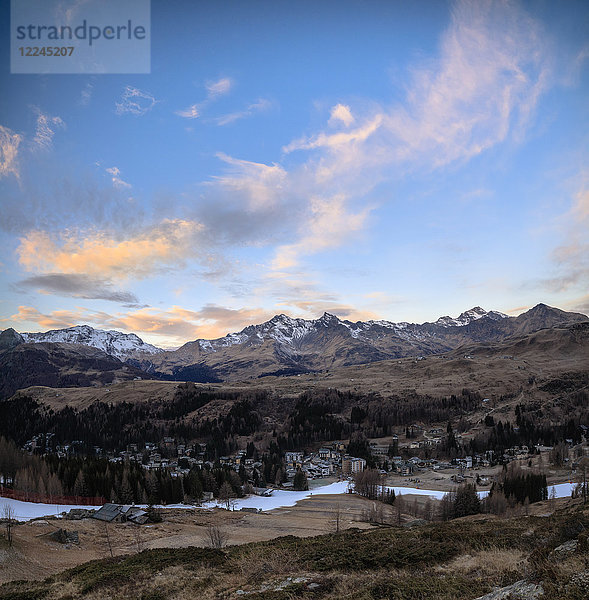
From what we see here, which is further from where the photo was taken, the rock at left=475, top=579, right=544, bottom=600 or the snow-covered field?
the snow-covered field

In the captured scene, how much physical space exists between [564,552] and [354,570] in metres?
11.8

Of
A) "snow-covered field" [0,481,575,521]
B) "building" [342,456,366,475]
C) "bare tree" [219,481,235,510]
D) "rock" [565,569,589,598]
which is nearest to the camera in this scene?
"rock" [565,569,589,598]

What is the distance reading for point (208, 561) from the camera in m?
31.3

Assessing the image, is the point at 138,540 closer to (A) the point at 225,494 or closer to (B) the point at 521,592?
(B) the point at 521,592

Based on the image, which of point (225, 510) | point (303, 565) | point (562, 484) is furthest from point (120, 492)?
point (562, 484)

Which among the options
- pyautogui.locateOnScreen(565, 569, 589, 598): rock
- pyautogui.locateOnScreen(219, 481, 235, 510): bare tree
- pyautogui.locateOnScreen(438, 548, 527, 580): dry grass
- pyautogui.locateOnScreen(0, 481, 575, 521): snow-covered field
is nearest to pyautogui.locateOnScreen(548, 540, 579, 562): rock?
pyautogui.locateOnScreen(438, 548, 527, 580): dry grass

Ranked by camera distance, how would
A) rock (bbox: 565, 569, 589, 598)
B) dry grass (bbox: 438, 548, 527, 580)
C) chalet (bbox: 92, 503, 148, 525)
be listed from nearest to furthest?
rock (bbox: 565, 569, 589, 598) → dry grass (bbox: 438, 548, 527, 580) → chalet (bbox: 92, 503, 148, 525)

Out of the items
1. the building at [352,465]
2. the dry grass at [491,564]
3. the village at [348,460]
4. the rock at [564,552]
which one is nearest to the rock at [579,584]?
the rock at [564,552]

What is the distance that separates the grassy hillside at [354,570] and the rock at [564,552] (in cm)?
10

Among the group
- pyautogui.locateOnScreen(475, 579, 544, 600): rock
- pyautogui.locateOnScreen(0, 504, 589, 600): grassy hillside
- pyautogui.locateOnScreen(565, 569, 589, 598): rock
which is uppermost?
pyautogui.locateOnScreen(565, 569, 589, 598): rock

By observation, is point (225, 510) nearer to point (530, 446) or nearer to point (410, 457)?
point (410, 457)

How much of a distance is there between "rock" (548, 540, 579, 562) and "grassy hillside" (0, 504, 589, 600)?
10 centimetres

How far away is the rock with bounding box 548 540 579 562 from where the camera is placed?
1689cm

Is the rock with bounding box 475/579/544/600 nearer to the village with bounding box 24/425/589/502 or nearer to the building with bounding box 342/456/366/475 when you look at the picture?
the village with bounding box 24/425/589/502
